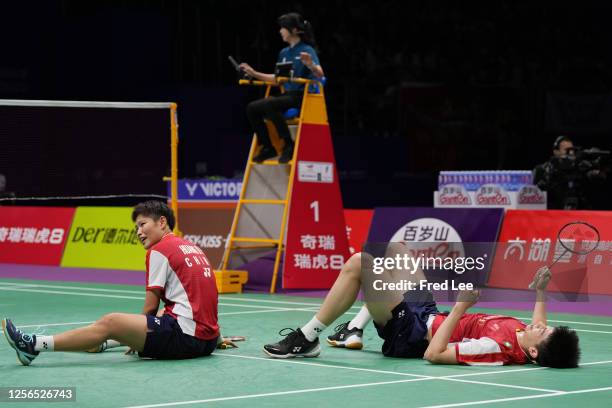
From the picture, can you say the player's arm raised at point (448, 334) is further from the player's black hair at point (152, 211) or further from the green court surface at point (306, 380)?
the player's black hair at point (152, 211)

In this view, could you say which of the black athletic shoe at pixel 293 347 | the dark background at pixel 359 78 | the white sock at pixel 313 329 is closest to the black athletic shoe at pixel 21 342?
Result: the black athletic shoe at pixel 293 347

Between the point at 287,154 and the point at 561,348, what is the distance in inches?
291

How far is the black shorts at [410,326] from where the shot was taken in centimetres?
836

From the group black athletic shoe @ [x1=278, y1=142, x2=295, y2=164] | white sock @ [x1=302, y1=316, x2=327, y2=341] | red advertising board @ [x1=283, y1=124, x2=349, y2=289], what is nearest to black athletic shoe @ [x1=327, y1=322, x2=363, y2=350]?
white sock @ [x1=302, y1=316, x2=327, y2=341]

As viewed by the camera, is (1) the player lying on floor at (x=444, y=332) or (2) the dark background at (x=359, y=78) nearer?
(1) the player lying on floor at (x=444, y=332)

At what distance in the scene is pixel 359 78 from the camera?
27797 millimetres

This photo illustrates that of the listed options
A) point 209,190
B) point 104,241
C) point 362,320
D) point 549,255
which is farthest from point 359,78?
point 362,320

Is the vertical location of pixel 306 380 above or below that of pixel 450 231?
below

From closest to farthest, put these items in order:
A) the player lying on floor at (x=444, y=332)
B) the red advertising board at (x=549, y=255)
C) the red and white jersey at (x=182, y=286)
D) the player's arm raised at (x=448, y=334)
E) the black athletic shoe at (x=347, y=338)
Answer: the player's arm raised at (x=448, y=334) < the player lying on floor at (x=444, y=332) < the red and white jersey at (x=182, y=286) < the black athletic shoe at (x=347, y=338) < the red advertising board at (x=549, y=255)

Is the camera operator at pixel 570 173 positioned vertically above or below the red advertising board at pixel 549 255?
above

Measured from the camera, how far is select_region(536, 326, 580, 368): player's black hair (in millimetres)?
7945

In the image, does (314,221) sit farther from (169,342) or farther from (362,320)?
(169,342)

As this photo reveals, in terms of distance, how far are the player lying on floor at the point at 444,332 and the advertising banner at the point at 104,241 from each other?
10137 millimetres

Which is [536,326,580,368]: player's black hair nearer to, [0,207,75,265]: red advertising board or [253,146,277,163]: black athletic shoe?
[253,146,277,163]: black athletic shoe
